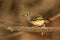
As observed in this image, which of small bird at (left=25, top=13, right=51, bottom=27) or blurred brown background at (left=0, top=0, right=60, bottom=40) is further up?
blurred brown background at (left=0, top=0, right=60, bottom=40)

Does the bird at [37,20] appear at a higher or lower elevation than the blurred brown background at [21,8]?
lower

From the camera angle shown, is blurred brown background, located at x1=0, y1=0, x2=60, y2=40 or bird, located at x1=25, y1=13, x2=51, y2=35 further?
blurred brown background, located at x1=0, y1=0, x2=60, y2=40

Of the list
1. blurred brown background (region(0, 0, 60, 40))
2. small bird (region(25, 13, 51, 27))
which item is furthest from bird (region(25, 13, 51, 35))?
Result: blurred brown background (region(0, 0, 60, 40))

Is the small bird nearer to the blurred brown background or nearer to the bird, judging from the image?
the bird

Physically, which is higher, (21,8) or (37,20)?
(21,8)

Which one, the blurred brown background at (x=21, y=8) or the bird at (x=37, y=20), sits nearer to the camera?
the bird at (x=37, y=20)

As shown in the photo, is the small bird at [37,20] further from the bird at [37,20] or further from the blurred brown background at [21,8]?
the blurred brown background at [21,8]

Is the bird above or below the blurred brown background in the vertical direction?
below

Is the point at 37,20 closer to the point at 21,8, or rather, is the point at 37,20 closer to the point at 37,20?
the point at 37,20

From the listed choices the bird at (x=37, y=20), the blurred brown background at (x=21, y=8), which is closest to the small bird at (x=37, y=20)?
the bird at (x=37, y=20)

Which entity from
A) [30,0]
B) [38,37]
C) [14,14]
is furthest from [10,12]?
[38,37]

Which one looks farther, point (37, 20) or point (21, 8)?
point (21, 8)

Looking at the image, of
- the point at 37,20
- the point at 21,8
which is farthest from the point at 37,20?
A: the point at 21,8
